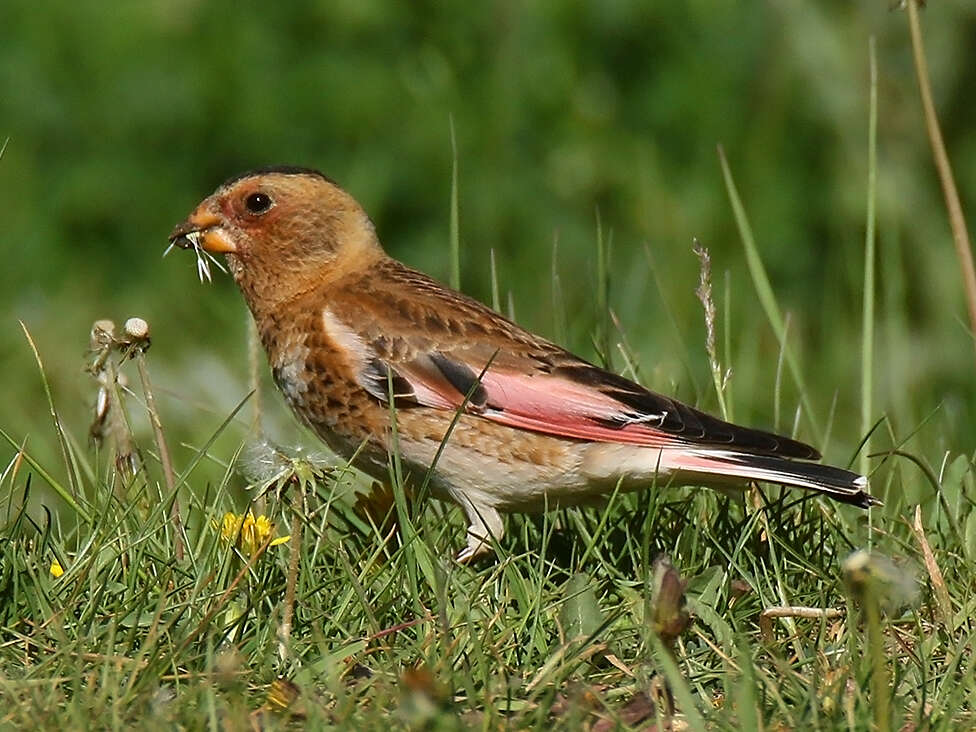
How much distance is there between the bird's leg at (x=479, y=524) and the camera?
4.27 meters

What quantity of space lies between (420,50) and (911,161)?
2486 mm

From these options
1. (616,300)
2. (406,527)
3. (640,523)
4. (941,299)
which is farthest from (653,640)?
(941,299)

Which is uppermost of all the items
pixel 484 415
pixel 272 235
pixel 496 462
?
pixel 272 235

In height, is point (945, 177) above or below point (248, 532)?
above

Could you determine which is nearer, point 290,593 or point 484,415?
point 290,593

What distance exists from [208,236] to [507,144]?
3.59 metres

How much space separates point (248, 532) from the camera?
3922mm

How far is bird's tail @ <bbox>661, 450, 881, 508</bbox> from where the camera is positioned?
4.05 m

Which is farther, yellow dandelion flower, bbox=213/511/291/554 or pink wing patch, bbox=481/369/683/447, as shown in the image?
pink wing patch, bbox=481/369/683/447

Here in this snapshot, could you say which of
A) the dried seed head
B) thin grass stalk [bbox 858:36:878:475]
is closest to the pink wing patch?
thin grass stalk [bbox 858:36:878:475]

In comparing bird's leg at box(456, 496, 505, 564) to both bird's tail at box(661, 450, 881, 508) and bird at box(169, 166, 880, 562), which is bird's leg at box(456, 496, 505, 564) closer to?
bird at box(169, 166, 880, 562)

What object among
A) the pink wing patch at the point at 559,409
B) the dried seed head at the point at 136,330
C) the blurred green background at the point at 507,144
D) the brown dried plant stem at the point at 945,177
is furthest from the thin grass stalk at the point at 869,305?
the blurred green background at the point at 507,144

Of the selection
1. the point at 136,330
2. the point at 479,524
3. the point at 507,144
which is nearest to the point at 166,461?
the point at 136,330

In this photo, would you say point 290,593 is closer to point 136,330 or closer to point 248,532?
point 248,532
